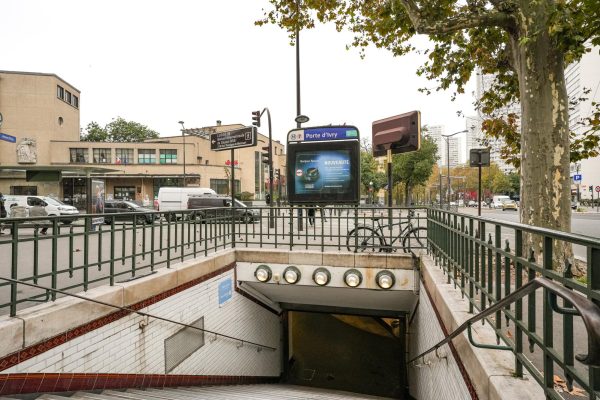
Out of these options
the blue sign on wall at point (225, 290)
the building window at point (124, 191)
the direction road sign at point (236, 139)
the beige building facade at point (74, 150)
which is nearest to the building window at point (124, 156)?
the beige building facade at point (74, 150)

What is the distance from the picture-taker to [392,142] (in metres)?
8.26

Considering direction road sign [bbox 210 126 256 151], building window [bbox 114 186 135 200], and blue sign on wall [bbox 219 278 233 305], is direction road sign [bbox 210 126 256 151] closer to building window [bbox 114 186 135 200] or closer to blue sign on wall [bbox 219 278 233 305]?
blue sign on wall [bbox 219 278 233 305]

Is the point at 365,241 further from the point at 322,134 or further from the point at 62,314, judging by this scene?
the point at 62,314

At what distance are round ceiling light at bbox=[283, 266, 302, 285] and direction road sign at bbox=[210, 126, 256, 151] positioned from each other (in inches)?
142

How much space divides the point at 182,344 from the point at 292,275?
270cm

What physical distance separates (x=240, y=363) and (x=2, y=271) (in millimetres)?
5335

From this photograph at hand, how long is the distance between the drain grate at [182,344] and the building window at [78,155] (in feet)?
168

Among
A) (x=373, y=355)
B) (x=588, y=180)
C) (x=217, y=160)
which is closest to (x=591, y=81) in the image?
(x=588, y=180)

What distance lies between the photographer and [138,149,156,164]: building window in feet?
165

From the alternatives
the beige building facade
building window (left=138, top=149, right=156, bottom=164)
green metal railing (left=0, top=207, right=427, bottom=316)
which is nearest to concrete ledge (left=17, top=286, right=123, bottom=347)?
green metal railing (left=0, top=207, right=427, bottom=316)

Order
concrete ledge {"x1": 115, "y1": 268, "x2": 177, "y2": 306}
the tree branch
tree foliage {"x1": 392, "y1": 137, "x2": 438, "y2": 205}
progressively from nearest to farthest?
concrete ledge {"x1": 115, "y1": 268, "x2": 177, "y2": 306}, the tree branch, tree foliage {"x1": 392, "y1": 137, "x2": 438, "y2": 205}

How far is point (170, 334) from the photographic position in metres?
5.94

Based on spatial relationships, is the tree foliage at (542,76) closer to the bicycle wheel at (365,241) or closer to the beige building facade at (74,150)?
the bicycle wheel at (365,241)

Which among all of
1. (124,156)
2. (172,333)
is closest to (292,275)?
(172,333)
